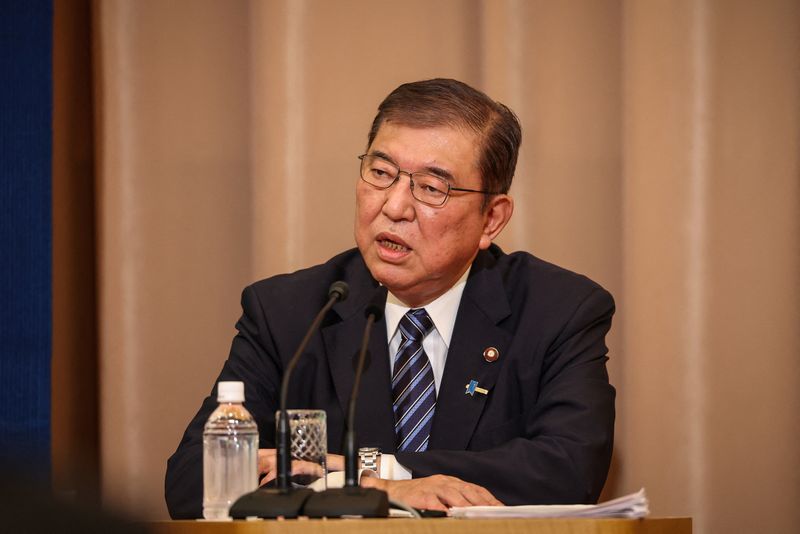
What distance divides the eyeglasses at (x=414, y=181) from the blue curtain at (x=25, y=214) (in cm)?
116

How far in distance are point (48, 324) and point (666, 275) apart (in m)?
2.11

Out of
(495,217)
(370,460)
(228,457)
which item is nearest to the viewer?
(228,457)

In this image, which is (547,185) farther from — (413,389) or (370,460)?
(370,460)

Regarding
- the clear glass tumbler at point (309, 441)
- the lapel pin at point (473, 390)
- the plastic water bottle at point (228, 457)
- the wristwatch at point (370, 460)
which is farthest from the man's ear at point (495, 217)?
the plastic water bottle at point (228, 457)

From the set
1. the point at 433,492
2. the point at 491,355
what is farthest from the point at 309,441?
the point at 491,355

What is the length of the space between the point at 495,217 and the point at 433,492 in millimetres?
1204

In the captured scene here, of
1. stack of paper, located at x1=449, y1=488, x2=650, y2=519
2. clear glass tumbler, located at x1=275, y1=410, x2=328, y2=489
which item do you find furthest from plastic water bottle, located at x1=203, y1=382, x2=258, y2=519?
stack of paper, located at x1=449, y1=488, x2=650, y2=519

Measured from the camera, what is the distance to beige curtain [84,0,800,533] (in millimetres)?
3453

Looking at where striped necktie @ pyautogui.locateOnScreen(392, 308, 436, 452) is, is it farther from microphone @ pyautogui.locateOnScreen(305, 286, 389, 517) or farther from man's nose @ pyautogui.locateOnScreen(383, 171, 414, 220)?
microphone @ pyautogui.locateOnScreen(305, 286, 389, 517)

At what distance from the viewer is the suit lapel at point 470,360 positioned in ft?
9.54

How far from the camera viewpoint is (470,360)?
3.00 meters

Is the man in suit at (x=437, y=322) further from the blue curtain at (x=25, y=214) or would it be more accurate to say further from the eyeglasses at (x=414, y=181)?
the blue curtain at (x=25, y=214)

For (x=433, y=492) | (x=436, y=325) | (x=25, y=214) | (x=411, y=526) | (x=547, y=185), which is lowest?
(x=433, y=492)

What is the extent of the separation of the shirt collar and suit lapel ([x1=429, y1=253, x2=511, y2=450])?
0.15 ft
